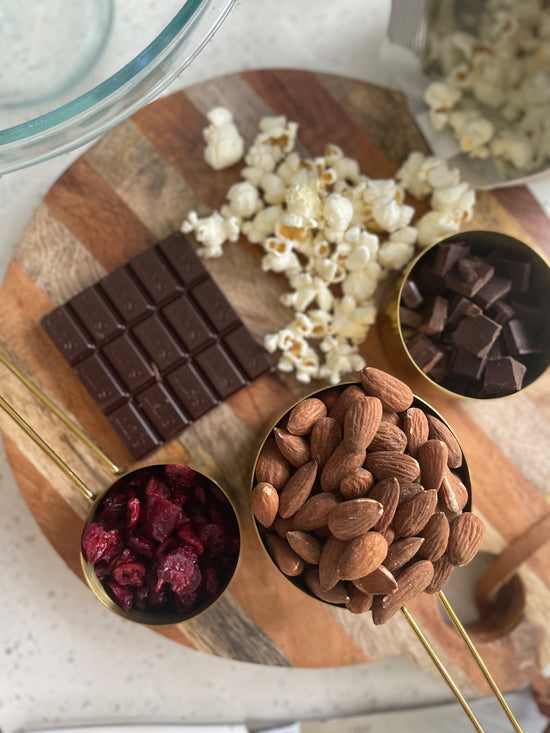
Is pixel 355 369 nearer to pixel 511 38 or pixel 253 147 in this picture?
pixel 253 147

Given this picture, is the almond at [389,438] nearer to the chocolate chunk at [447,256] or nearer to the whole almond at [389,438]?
the whole almond at [389,438]

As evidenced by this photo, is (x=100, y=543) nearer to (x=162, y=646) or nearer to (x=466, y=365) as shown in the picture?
(x=162, y=646)

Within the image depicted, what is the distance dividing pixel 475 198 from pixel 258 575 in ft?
2.22

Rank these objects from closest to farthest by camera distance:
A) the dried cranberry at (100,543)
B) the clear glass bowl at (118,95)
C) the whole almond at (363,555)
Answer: the clear glass bowl at (118,95)
the whole almond at (363,555)
the dried cranberry at (100,543)

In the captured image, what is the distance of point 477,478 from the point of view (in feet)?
3.33

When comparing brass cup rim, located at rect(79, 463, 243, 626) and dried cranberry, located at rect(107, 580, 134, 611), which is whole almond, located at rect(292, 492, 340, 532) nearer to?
brass cup rim, located at rect(79, 463, 243, 626)

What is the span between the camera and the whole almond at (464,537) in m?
0.81

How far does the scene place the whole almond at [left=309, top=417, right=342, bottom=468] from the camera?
2.71ft

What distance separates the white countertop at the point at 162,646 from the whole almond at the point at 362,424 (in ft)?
1.68

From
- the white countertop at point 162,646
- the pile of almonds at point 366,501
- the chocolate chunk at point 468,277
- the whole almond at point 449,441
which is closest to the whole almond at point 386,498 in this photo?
the pile of almonds at point 366,501

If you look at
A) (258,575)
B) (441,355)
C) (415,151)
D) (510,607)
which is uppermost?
(415,151)

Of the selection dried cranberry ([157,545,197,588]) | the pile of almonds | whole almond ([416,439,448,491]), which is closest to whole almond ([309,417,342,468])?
the pile of almonds

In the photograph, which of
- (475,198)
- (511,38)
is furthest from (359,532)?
(511,38)

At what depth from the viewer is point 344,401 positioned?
0.84 m
